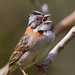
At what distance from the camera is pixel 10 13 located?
7.19 meters

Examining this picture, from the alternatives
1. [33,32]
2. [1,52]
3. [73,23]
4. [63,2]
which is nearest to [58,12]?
[63,2]

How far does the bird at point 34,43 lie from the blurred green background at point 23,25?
249 centimetres

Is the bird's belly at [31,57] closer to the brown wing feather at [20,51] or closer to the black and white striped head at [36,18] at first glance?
the brown wing feather at [20,51]

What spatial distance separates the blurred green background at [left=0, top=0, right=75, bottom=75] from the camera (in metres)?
6.73

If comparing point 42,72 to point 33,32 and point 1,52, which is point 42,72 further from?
point 1,52

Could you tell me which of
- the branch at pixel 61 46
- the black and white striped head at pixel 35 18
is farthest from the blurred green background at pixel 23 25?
the branch at pixel 61 46

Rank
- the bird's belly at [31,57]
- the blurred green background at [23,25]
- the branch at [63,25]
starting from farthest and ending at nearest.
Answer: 1. the blurred green background at [23,25]
2. the branch at [63,25]
3. the bird's belly at [31,57]

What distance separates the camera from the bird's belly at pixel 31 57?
3.86 meters

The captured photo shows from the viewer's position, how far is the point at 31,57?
3.89 meters

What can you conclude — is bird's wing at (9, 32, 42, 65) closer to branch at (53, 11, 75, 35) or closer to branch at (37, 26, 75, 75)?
branch at (37, 26, 75, 75)

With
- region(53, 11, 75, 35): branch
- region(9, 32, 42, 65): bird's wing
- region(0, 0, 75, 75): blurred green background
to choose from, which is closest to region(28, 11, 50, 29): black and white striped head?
region(9, 32, 42, 65): bird's wing

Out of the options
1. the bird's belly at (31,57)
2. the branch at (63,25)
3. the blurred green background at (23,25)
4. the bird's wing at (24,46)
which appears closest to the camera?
the bird's belly at (31,57)

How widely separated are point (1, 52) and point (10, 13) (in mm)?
886

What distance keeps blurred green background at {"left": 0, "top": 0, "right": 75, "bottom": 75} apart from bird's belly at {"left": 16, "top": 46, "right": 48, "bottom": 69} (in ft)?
8.33
